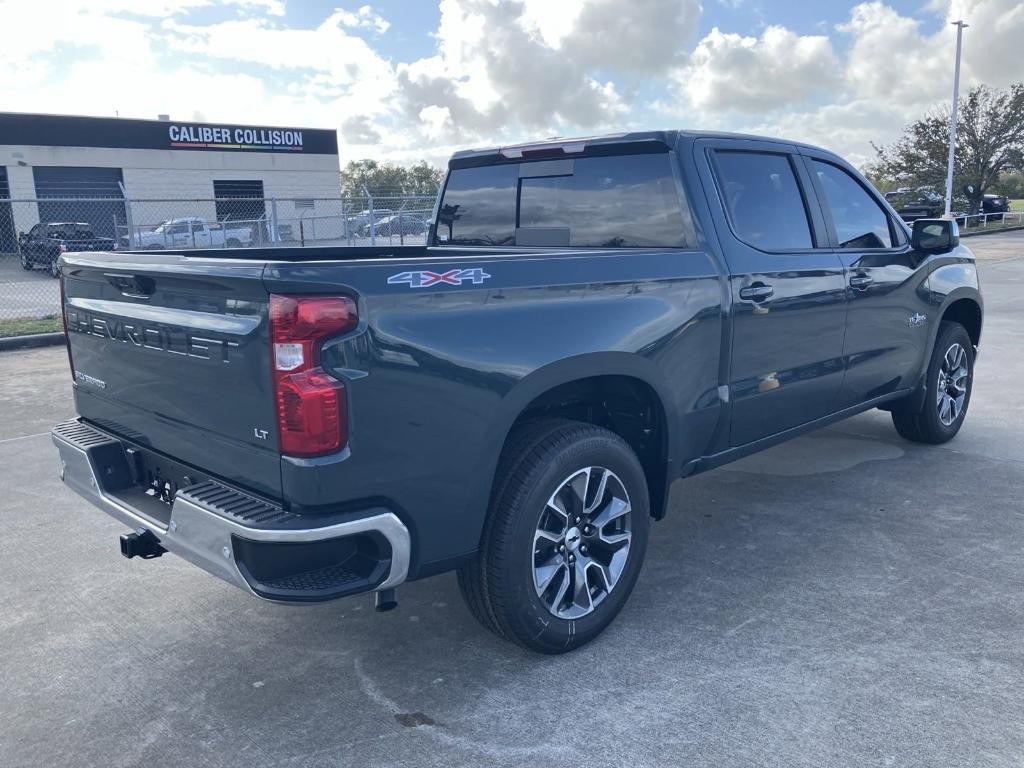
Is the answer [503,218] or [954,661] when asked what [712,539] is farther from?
[503,218]

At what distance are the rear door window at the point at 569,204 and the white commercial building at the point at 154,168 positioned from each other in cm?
2681

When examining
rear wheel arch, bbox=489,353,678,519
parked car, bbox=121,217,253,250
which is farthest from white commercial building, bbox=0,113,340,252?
rear wheel arch, bbox=489,353,678,519

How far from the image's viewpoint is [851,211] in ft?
16.3

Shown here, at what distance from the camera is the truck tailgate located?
2.71 meters

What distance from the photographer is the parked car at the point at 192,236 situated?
21.8 m

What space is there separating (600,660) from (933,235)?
340 centimetres

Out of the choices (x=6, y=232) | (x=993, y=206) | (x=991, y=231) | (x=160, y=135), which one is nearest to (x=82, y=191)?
(x=160, y=135)

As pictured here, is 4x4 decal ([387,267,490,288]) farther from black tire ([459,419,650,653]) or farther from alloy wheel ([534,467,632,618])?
alloy wheel ([534,467,632,618])

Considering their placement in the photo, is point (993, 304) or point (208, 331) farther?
point (993, 304)

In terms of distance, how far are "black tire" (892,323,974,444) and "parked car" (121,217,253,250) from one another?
1823 cm

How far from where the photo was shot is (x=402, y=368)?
2744 mm

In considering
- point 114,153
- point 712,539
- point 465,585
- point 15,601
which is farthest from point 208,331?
point 114,153

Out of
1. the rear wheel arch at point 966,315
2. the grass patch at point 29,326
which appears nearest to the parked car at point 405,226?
the grass patch at point 29,326

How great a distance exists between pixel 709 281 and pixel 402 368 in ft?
5.45
